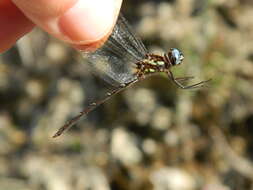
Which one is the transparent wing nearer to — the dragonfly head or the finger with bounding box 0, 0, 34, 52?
the dragonfly head

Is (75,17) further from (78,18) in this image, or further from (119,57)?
(119,57)

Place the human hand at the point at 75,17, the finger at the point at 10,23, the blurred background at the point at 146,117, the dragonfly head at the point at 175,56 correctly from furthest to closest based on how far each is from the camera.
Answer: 1. the blurred background at the point at 146,117
2. the dragonfly head at the point at 175,56
3. the finger at the point at 10,23
4. the human hand at the point at 75,17

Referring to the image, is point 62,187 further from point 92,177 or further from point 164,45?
point 164,45

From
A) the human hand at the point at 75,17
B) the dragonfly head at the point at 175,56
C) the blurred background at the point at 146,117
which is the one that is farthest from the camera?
the blurred background at the point at 146,117

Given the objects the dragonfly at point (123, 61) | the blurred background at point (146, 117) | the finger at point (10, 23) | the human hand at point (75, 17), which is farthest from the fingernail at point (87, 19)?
the blurred background at point (146, 117)

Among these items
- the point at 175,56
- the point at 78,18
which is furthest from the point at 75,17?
the point at 175,56

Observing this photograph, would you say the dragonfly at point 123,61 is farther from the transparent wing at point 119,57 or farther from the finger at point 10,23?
the finger at point 10,23

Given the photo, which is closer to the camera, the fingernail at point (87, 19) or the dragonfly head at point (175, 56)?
the fingernail at point (87, 19)
